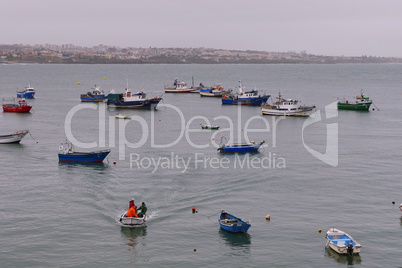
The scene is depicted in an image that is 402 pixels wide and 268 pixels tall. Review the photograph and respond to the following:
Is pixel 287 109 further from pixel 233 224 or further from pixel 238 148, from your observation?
pixel 233 224

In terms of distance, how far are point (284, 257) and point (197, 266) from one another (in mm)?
6187

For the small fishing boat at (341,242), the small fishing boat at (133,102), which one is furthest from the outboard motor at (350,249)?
the small fishing boat at (133,102)

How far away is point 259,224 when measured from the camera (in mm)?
41656

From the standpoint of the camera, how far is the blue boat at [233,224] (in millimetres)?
39375

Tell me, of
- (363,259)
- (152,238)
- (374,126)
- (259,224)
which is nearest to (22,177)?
(152,238)

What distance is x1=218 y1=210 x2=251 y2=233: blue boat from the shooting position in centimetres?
3938

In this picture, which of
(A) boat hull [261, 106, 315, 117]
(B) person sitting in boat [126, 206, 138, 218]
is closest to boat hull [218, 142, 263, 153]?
(B) person sitting in boat [126, 206, 138, 218]

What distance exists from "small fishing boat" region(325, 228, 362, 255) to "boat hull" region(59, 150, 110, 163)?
103 feet

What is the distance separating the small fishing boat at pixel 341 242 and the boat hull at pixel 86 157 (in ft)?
103

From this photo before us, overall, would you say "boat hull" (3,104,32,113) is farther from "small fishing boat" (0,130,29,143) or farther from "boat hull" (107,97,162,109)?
"small fishing boat" (0,130,29,143)

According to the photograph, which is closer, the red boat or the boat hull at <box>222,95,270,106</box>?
the red boat

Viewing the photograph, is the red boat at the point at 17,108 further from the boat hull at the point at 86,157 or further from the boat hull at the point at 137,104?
the boat hull at the point at 86,157

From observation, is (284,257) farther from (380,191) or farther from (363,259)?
(380,191)

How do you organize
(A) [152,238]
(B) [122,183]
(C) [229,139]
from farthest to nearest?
(C) [229,139] → (B) [122,183] → (A) [152,238]
